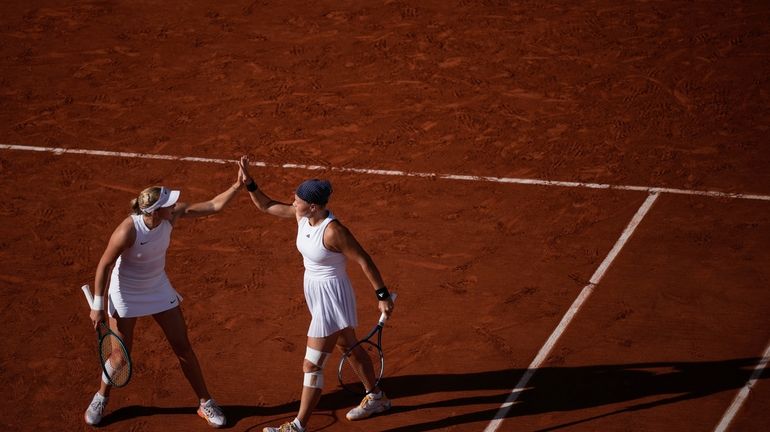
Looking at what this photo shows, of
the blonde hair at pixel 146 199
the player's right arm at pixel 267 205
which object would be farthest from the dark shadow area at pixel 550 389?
the blonde hair at pixel 146 199

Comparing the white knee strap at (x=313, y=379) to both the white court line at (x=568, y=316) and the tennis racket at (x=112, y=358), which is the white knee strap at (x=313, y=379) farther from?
the white court line at (x=568, y=316)

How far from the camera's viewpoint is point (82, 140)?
44.7 feet

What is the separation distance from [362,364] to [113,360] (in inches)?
81.9

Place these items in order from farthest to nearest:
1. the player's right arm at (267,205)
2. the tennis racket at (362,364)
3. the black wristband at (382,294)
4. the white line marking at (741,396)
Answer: the white line marking at (741,396) < the player's right arm at (267,205) < the tennis racket at (362,364) < the black wristband at (382,294)

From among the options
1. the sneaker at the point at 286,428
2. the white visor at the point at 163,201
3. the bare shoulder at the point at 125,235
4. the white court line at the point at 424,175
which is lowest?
the sneaker at the point at 286,428

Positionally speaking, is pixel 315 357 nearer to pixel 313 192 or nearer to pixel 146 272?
pixel 313 192

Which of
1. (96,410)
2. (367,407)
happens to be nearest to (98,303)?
(96,410)

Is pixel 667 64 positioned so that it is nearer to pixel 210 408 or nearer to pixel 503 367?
pixel 503 367

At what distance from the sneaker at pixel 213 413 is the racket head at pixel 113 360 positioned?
769 millimetres

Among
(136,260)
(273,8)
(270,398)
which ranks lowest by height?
(270,398)

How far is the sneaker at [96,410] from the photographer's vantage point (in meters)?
8.36

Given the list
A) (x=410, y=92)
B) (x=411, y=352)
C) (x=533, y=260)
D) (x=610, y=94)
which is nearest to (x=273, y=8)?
(x=410, y=92)

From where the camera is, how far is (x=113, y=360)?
8.02 metres

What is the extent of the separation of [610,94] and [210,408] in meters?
8.13
